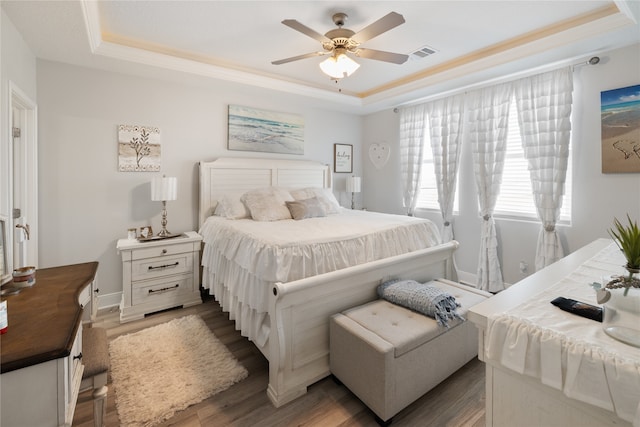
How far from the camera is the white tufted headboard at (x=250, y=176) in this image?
3.49 metres

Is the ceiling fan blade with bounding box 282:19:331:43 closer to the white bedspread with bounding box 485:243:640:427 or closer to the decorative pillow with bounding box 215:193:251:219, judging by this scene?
the decorative pillow with bounding box 215:193:251:219

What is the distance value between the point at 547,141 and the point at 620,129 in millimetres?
527

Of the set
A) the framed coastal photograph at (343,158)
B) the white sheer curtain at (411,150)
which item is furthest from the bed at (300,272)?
the framed coastal photograph at (343,158)

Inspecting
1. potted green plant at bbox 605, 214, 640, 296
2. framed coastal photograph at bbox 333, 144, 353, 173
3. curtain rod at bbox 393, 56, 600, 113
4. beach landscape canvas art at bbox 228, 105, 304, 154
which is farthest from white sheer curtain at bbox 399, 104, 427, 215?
potted green plant at bbox 605, 214, 640, 296

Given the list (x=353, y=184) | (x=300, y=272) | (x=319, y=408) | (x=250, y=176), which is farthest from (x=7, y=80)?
(x=353, y=184)

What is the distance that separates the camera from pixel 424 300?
6.22 ft

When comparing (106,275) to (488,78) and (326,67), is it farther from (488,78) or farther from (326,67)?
(488,78)

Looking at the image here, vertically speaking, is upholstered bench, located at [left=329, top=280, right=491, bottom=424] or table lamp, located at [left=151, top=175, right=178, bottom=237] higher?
table lamp, located at [left=151, top=175, right=178, bottom=237]

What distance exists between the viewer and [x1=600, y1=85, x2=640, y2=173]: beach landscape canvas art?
256 centimetres

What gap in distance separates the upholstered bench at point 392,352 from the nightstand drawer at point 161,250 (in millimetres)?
1949

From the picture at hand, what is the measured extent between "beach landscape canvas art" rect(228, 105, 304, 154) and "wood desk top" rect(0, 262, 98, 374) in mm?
2682

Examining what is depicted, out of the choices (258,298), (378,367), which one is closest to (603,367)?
(378,367)

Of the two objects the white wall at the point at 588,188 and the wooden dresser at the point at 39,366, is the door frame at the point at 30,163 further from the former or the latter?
the white wall at the point at 588,188

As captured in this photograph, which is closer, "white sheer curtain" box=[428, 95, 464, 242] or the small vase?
the small vase
